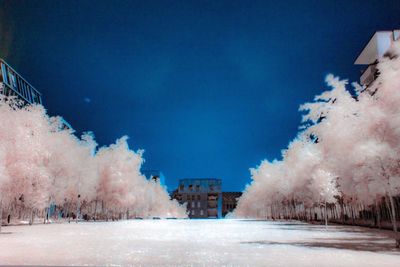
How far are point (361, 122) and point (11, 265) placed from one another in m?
16.2

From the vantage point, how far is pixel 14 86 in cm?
7462

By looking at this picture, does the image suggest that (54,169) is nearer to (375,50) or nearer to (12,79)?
(12,79)

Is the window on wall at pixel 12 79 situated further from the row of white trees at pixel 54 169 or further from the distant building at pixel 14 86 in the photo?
the row of white trees at pixel 54 169

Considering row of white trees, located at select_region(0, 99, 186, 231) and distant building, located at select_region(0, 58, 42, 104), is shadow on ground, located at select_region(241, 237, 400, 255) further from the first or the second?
distant building, located at select_region(0, 58, 42, 104)

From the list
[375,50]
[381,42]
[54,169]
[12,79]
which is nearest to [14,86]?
[12,79]

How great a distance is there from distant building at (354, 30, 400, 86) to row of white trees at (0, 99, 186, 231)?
1560 inches

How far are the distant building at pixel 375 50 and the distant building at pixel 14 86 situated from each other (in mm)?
55745

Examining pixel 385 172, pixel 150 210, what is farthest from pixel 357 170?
pixel 150 210

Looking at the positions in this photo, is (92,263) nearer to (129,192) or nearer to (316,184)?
(316,184)

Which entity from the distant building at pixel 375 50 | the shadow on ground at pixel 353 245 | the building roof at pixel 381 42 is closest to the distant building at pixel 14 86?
the distant building at pixel 375 50

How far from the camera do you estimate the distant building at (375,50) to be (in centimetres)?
5169

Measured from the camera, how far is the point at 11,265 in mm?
10406

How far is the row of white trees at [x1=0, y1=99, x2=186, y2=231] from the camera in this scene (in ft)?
94.3

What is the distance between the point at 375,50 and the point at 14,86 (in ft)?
208
